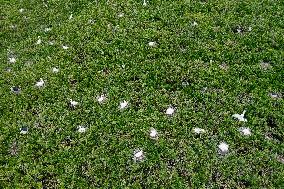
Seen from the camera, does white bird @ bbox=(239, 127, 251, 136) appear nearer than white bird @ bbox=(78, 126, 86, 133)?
Yes


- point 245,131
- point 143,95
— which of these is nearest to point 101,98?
point 143,95

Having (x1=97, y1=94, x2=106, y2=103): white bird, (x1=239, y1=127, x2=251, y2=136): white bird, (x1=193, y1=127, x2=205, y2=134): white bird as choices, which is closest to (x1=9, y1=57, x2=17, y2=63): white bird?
(x1=97, y1=94, x2=106, y2=103): white bird

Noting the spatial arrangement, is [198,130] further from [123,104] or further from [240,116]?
[123,104]

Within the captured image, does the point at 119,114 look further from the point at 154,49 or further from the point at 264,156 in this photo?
the point at 264,156

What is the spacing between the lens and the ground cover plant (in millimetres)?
7703

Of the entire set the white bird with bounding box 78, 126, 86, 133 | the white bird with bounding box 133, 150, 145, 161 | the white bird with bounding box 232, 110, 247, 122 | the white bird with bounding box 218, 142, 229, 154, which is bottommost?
the white bird with bounding box 133, 150, 145, 161

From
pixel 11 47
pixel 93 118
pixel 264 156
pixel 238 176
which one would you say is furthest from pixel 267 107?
pixel 11 47

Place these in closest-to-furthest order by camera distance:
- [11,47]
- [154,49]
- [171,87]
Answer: [171,87] → [154,49] → [11,47]

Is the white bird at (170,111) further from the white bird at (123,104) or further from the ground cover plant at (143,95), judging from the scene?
the white bird at (123,104)

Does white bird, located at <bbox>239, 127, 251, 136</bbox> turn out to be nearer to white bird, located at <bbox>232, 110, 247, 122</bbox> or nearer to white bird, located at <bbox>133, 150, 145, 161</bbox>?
white bird, located at <bbox>232, 110, 247, 122</bbox>

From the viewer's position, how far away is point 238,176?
750 centimetres

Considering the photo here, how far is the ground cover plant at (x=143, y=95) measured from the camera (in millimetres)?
→ 7703

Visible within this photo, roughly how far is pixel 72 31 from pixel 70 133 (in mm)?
3488

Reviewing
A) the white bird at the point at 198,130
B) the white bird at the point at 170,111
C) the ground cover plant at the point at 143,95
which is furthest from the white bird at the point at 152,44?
the white bird at the point at 198,130
